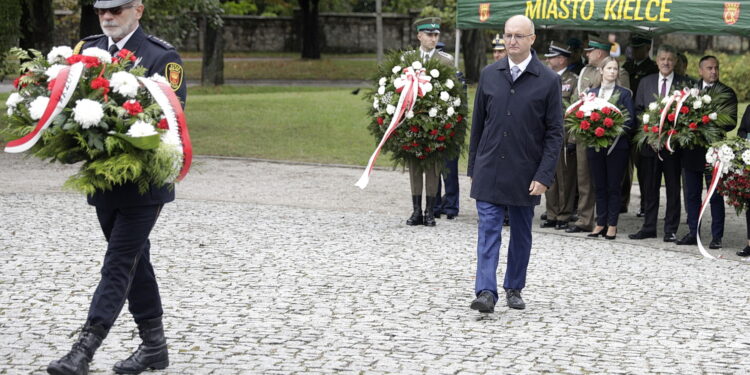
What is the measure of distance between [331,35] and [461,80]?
42.9 metres

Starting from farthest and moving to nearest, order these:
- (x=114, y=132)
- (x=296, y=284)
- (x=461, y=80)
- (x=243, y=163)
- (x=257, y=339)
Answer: (x=243, y=163) → (x=461, y=80) → (x=296, y=284) → (x=257, y=339) → (x=114, y=132)

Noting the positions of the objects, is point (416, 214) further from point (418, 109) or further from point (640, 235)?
point (640, 235)

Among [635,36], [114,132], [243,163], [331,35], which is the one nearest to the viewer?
[114,132]

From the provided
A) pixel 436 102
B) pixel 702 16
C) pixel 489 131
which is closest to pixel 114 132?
pixel 489 131

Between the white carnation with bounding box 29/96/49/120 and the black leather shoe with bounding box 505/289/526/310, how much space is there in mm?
3698

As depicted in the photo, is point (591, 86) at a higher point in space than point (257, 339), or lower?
higher

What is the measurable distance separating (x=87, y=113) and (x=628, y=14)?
735 cm

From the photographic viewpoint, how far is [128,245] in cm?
585

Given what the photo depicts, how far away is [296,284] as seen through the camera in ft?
28.0

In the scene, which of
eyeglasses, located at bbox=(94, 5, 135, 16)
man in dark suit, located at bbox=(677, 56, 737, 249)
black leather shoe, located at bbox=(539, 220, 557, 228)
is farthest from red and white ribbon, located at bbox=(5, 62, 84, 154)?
black leather shoe, located at bbox=(539, 220, 557, 228)

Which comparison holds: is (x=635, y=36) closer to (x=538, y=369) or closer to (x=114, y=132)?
(x=538, y=369)

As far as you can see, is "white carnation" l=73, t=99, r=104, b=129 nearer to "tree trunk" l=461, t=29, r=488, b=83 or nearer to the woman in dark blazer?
the woman in dark blazer

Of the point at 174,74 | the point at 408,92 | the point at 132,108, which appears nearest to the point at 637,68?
the point at 408,92

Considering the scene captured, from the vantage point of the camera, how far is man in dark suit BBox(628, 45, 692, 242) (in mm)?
11555
